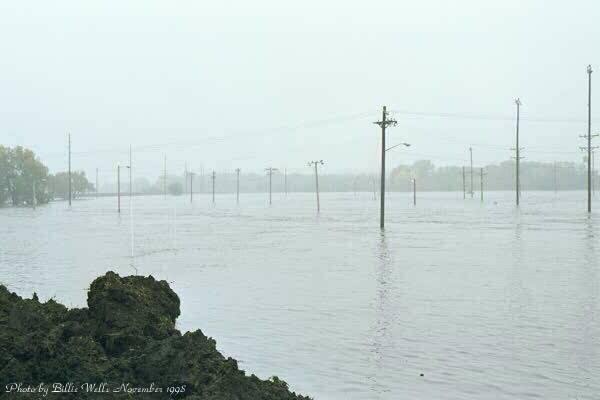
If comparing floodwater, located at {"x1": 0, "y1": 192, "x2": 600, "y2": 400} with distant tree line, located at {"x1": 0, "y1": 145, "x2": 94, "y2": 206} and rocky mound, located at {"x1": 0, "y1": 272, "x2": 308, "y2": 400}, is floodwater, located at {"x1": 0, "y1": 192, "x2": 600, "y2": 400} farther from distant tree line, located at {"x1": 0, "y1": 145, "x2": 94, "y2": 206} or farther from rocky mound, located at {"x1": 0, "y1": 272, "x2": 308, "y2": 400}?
distant tree line, located at {"x1": 0, "y1": 145, "x2": 94, "y2": 206}

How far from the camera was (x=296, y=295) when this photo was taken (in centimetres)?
1459

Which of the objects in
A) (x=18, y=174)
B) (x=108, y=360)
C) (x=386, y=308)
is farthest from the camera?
(x=18, y=174)

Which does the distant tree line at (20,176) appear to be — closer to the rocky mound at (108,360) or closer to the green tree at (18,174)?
the green tree at (18,174)

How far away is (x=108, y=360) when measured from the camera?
7.02 metres

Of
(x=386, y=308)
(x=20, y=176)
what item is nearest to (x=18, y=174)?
(x=20, y=176)

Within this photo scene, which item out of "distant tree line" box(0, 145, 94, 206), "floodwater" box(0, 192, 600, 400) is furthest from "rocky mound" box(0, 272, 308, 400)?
"distant tree line" box(0, 145, 94, 206)

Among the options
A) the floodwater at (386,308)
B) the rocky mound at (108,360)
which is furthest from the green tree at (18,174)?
the rocky mound at (108,360)

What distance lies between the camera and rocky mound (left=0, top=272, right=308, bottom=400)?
613 centimetres

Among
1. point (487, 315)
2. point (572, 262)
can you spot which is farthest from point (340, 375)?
point (572, 262)

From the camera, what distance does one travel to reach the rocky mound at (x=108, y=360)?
613 cm

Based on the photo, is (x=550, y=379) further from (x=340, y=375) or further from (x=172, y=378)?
(x=172, y=378)

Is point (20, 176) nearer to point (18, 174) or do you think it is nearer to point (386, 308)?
point (18, 174)

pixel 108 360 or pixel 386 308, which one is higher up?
pixel 108 360

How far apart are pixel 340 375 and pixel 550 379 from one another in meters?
2.53
